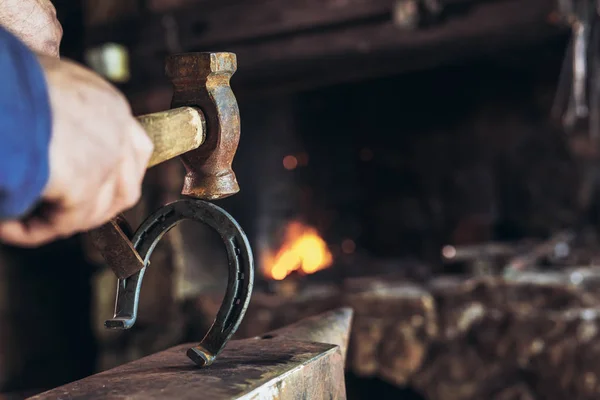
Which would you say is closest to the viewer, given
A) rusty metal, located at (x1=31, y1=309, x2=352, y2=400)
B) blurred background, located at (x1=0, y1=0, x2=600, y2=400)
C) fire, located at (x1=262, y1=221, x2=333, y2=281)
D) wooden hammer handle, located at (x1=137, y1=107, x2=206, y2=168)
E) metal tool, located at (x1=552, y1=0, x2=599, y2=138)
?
wooden hammer handle, located at (x1=137, y1=107, x2=206, y2=168)

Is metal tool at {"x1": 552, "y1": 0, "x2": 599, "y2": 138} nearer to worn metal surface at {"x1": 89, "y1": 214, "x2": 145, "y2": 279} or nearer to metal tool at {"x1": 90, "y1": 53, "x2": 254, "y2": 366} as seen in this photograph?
metal tool at {"x1": 90, "y1": 53, "x2": 254, "y2": 366}

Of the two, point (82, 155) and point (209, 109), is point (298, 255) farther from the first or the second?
point (82, 155)

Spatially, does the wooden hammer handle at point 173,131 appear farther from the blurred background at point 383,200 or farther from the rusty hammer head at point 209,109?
the blurred background at point 383,200

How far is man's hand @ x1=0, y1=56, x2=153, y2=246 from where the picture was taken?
2.28 feet

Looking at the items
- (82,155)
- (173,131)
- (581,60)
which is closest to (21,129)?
(82,155)

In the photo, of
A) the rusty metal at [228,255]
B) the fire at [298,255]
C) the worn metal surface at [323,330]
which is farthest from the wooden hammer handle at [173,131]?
the fire at [298,255]

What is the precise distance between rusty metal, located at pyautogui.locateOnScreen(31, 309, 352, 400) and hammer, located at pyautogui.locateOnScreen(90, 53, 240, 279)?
6.7 inches

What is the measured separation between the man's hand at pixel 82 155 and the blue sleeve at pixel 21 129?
2 centimetres

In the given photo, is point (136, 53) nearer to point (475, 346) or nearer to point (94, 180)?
point (475, 346)

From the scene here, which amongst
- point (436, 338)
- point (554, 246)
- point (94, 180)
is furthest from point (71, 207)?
point (554, 246)

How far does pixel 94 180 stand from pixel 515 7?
263 cm

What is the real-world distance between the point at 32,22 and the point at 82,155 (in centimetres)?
62

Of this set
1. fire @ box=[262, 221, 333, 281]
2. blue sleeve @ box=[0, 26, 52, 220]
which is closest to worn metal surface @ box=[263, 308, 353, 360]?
blue sleeve @ box=[0, 26, 52, 220]

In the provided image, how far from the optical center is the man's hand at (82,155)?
0.69 m
